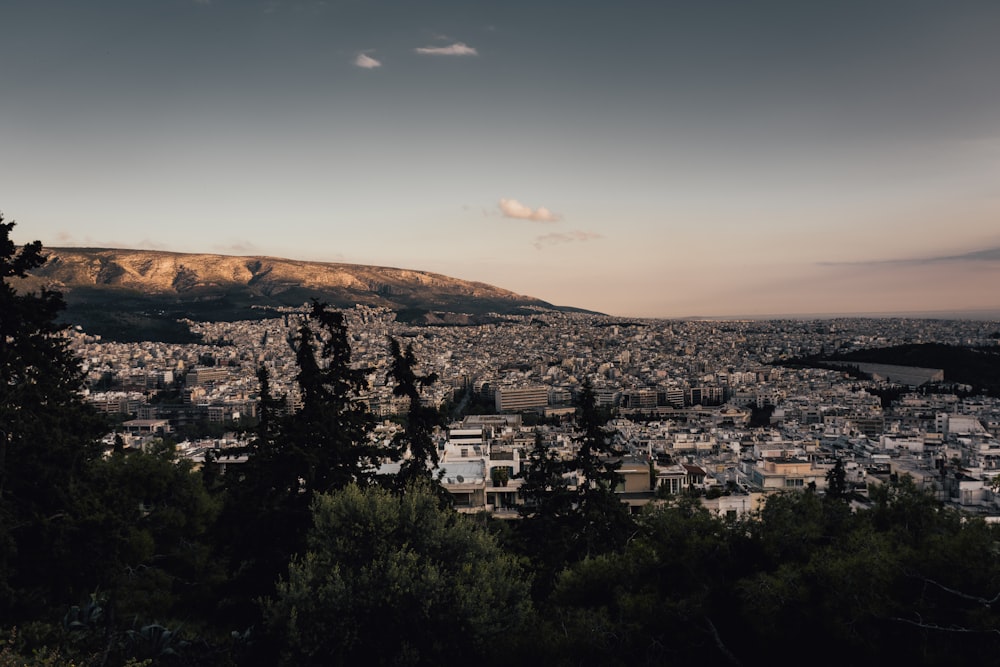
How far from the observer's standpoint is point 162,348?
129000mm

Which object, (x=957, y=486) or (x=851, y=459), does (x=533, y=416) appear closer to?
(x=851, y=459)

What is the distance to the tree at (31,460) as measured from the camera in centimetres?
916

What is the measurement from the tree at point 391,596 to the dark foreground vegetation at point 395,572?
27 millimetres

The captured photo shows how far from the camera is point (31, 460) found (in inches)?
391

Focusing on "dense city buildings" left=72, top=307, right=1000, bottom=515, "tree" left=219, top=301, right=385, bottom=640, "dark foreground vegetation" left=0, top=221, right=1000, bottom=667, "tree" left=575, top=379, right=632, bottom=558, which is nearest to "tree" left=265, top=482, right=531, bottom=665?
"dark foreground vegetation" left=0, top=221, right=1000, bottom=667

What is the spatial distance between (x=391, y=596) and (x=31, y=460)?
21.4 feet

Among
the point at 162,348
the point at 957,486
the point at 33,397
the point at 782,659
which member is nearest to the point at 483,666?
the point at 782,659

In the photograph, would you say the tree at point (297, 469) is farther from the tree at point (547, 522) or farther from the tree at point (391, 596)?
the tree at point (547, 522)

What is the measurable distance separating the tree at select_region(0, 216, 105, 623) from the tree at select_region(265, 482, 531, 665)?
13.5ft

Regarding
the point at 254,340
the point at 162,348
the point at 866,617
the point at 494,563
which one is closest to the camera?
the point at 866,617

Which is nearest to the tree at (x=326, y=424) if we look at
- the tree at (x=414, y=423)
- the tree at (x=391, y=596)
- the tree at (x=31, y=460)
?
the tree at (x=414, y=423)

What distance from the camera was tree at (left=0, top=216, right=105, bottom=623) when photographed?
30.0ft

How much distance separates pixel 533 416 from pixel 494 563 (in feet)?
225

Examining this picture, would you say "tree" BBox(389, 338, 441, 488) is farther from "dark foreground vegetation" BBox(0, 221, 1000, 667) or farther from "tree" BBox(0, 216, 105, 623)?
"tree" BBox(0, 216, 105, 623)
